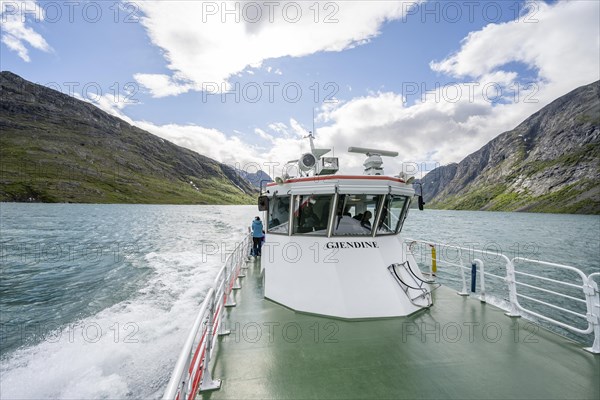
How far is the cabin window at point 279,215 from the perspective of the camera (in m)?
9.16

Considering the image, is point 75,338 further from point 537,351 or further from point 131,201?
point 131,201

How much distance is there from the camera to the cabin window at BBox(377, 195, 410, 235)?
8.82m

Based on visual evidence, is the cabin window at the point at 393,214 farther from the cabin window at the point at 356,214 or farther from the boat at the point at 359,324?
the cabin window at the point at 356,214

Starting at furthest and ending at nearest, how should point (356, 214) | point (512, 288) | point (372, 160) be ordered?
point (372, 160), point (356, 214), point (512, 288)

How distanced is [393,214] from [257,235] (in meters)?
8.38

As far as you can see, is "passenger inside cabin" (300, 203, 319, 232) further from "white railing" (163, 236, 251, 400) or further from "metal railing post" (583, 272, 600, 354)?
"metal railing post" (583, 272, 600, 354)

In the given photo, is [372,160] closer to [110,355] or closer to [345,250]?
[345,250]

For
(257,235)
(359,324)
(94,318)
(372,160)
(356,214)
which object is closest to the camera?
(359,324)

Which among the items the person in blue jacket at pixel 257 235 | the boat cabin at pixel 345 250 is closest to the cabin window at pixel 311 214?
the boat cabin at pixel 345 250

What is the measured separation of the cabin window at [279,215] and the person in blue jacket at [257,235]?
5644mm

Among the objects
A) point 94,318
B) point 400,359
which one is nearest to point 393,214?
point 400,359

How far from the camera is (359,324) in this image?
725 cm

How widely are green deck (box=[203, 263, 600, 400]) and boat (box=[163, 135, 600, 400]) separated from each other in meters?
0.03

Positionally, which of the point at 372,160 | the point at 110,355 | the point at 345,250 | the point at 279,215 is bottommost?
the point at 110,355
